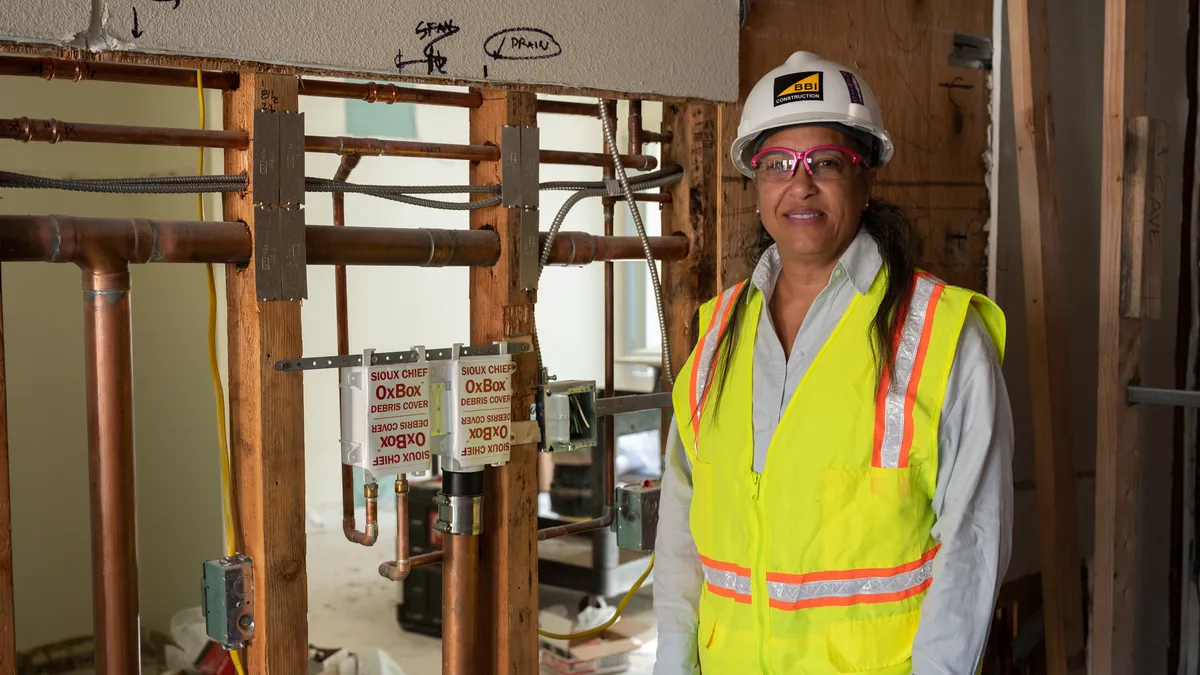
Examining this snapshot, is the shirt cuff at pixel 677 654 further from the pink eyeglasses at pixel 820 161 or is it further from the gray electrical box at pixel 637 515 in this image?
the pink eyeglasses at pixel 820 161

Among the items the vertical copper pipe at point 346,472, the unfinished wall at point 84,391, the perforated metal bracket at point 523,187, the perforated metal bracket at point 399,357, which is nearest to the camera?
the perforated metal bracket at point 399,357

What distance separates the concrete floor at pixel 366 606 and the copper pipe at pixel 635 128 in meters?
1.76

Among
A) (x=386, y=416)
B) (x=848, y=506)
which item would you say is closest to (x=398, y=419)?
(x=386, y=416)

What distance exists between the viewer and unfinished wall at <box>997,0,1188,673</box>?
2572 millimetres

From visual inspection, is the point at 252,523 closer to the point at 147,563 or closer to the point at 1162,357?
the point at 147,563

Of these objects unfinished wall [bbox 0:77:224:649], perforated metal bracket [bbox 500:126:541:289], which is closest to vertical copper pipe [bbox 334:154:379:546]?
perforated metal bracket [bbox 500:126:541:289]

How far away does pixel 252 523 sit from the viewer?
4.92 ft

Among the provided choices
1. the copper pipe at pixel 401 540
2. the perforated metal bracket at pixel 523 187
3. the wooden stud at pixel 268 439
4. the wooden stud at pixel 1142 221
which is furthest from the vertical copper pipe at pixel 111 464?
the wooden stud at pixel 1142 221

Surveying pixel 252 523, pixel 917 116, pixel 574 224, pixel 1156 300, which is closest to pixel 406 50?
pixel 252 523

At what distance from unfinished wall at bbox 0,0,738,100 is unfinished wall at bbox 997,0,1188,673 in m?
1.10

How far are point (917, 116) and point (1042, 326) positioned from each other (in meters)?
0.52

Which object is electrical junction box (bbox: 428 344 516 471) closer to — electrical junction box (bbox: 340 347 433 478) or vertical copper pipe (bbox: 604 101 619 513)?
electrical junction box (bbox: 340 347 433 478)

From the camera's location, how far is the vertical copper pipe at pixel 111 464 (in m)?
1.37

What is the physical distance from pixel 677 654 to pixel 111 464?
2.68 feet
